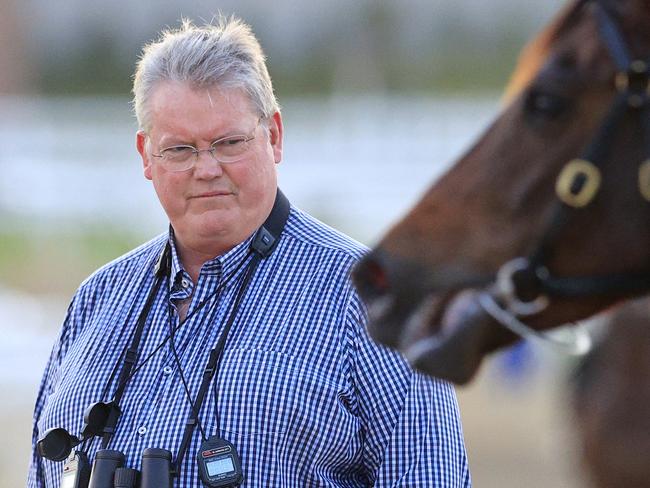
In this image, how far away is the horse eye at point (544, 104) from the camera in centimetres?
210

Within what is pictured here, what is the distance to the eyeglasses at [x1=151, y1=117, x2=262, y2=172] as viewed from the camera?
2.77 m

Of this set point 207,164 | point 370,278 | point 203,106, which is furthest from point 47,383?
point 370,278

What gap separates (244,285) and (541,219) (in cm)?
87

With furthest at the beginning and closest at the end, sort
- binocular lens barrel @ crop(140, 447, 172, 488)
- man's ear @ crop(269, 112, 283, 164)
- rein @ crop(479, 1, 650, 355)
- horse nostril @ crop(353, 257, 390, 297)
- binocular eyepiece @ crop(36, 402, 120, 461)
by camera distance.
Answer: man's ear @ crop(269, 112, 283, 164) < binocular eyepiece @ crop(36, 402, 120, 461) < binocular lens barrel @ crop(140, 447, 172, 488) < horse nostril @ crop(353, 257, 390, 297) < rein @ crop(479, 1, 650, 355)

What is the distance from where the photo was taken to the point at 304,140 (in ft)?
45.5

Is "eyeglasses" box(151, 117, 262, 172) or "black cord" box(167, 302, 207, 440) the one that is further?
"eyeglasses" box(151, 117, 262, 172)

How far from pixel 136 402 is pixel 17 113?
14874 millimetres

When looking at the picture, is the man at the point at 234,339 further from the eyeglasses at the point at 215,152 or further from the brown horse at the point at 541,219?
the brown horse at the point at 541,219

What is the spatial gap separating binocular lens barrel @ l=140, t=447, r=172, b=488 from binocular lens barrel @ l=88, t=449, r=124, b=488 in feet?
0.28

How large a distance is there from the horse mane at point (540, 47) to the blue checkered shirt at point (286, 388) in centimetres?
70

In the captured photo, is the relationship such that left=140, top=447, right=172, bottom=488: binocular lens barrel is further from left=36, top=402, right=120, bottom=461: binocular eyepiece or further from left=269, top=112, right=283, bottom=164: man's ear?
left=269, top=112, right=283, bottom=164: man's ear

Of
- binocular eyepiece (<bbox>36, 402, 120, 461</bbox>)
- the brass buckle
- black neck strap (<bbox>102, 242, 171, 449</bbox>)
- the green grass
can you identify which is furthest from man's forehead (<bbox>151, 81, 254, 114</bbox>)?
the green grass

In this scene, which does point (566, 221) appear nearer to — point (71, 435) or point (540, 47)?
point (540, 47)

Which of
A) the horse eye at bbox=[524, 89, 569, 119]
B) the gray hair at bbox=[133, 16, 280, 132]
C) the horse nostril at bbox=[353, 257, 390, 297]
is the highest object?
the gray hair at bbox=[133, 16, 280, 132]
